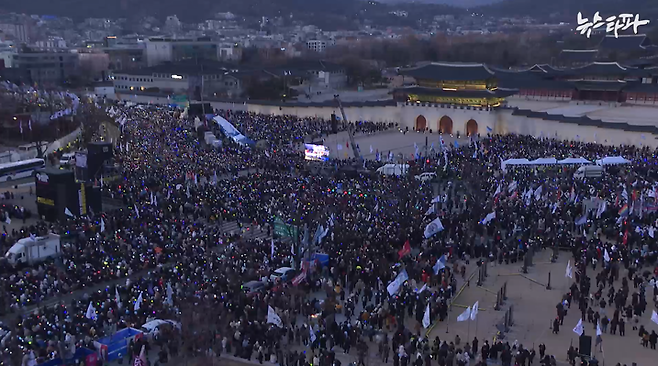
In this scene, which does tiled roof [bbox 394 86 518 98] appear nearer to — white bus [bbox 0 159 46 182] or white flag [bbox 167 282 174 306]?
white bus [bbox 0 159 46 182]

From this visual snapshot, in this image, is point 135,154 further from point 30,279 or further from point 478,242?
point 478,242

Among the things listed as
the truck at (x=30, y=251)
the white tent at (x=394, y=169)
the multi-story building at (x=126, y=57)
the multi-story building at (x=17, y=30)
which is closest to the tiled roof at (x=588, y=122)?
the white tent at (x=394, y=169)

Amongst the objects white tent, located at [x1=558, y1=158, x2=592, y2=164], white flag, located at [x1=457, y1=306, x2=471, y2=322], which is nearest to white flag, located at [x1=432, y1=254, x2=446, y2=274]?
white flag, located at [x1=457, y1=306, x2=471, y2=322]

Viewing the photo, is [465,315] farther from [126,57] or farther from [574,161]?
[126,57]

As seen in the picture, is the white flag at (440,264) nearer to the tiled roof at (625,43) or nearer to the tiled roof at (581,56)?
the tiled roof at (581,56)

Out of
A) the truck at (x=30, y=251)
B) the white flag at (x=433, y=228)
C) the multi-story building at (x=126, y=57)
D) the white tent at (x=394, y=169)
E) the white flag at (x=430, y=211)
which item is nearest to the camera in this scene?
the truck at (x=30, y=251)
